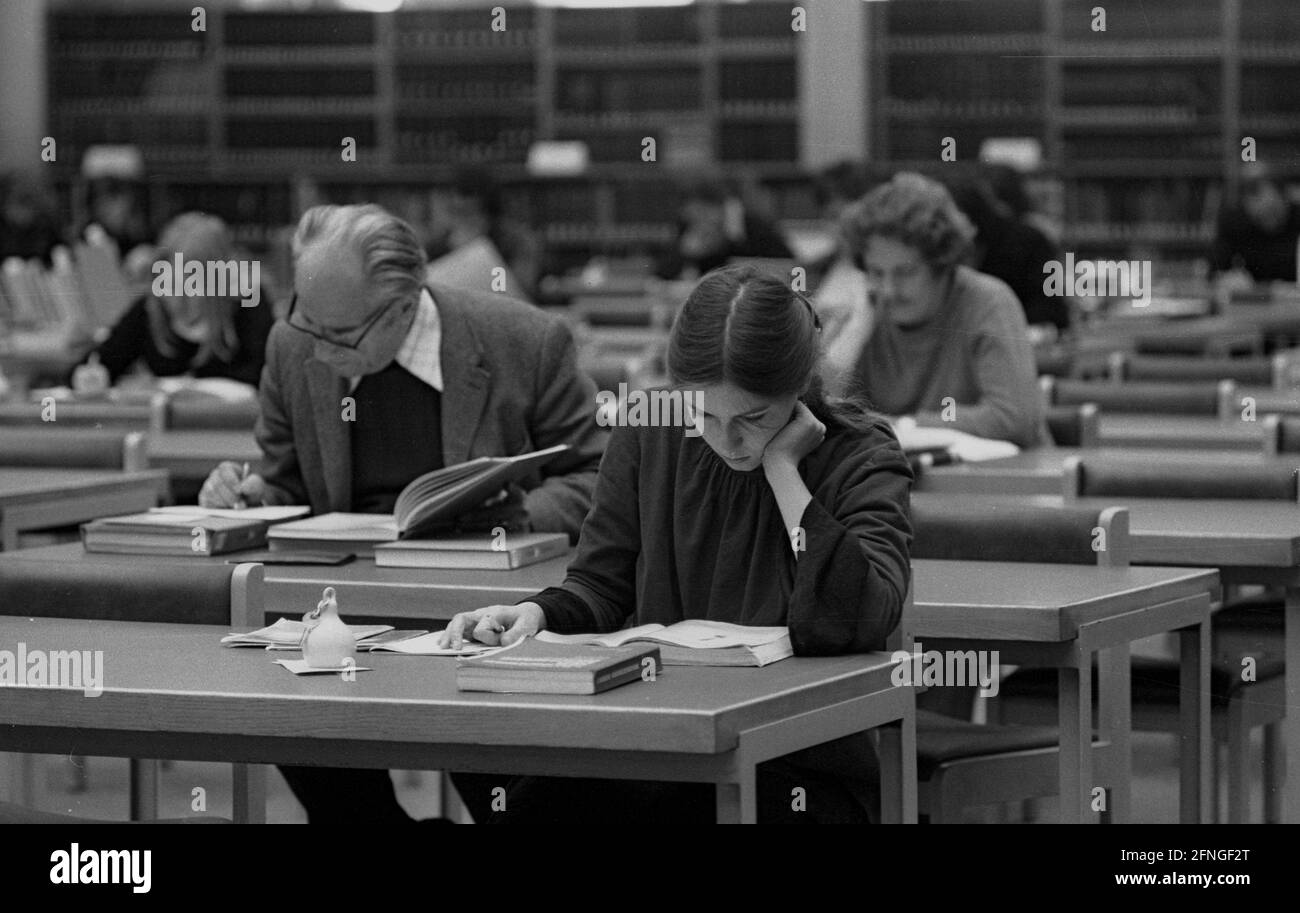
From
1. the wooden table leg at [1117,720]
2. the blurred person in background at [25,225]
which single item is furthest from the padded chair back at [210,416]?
the blurred person in background at [25,225]

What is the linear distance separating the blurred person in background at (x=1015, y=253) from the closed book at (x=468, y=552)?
3.96 metres

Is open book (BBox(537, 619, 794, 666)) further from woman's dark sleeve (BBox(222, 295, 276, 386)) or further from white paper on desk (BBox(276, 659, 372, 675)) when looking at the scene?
woman's dark sleeve (BBox(222, 295, 276, 386))

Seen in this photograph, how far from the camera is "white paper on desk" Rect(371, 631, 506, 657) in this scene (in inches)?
95.9

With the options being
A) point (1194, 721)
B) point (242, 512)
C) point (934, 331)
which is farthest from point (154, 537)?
point (934, 331)

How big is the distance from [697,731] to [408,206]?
1106 centimetres

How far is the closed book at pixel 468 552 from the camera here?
3.15m

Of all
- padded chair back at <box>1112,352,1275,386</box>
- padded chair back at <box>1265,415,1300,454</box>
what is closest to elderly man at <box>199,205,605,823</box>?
padded chair back at <box>1265,415,1300,454</box>

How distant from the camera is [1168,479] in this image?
374 centimetres

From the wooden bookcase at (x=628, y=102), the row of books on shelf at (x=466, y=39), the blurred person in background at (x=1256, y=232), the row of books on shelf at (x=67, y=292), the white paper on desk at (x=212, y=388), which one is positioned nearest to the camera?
the white paper on desk at (x=212, y=388)

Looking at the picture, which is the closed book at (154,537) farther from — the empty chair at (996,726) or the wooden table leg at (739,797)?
the wooden table leg at (739,797)

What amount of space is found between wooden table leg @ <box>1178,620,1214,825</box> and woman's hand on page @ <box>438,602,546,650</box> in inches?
43.8

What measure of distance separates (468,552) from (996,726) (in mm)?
818
